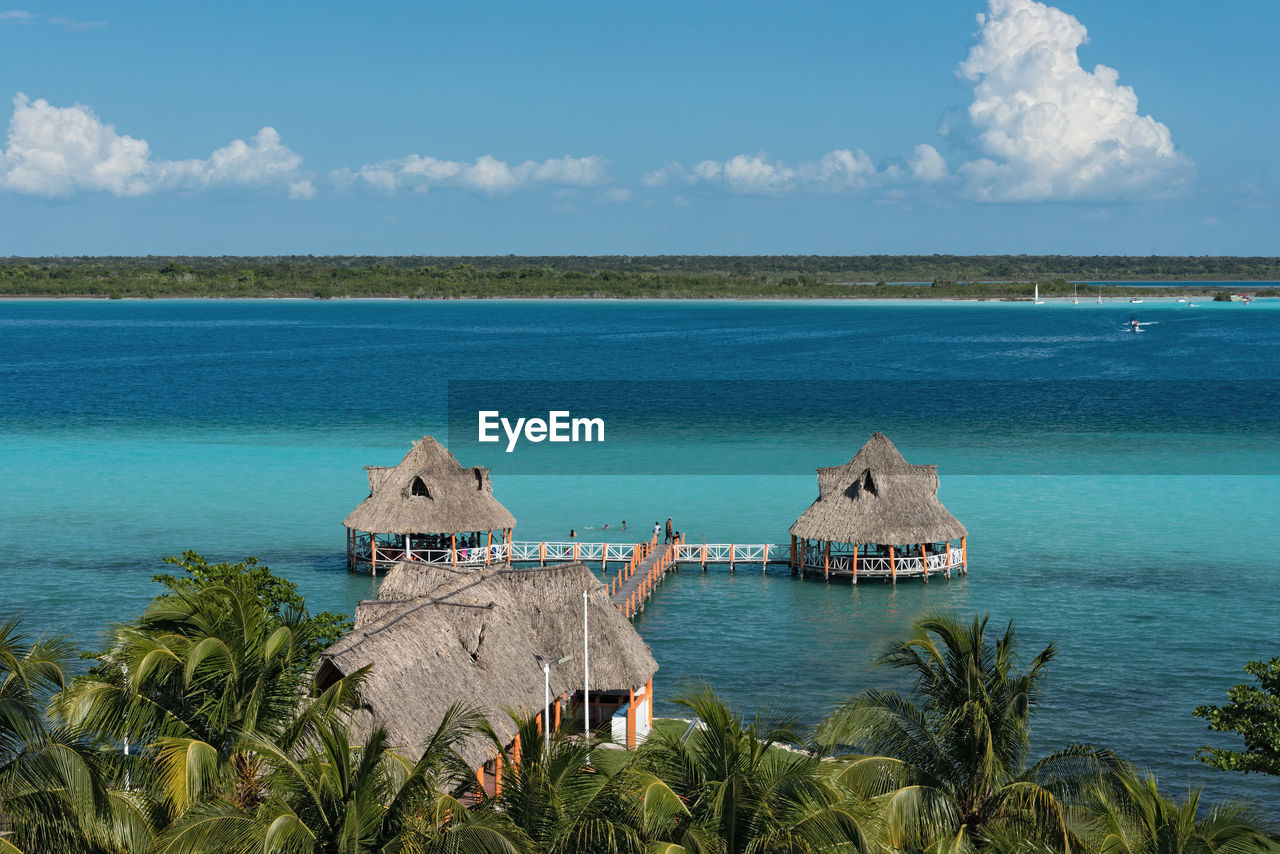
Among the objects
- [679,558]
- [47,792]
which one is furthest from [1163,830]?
[679,558]

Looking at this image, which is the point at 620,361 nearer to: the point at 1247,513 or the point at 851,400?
the point at 851,400

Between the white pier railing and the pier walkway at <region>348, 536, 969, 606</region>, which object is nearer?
the pier walkway at <region>348, 536, 969, 606</region>

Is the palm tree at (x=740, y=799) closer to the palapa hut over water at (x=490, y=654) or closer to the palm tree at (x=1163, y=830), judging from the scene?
the palapa hut over water at (x=490, y=654)

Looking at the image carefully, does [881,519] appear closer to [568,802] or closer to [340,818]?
[568,802]

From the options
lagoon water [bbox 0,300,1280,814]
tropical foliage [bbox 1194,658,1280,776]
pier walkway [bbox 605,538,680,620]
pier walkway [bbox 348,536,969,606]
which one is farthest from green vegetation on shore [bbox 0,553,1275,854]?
pier walkway [bbox 348,536,969,606]

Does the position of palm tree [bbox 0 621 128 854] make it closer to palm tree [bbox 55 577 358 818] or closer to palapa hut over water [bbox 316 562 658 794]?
palm tree [bbox 55 577 358 818]

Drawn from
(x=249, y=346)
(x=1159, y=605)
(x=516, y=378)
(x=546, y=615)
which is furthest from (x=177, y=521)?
(x=249, y=346)
